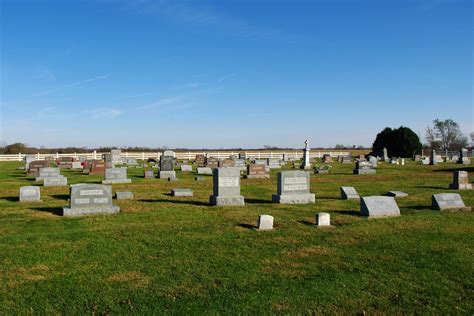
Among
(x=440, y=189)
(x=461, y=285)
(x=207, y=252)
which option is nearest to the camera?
(x=461, y=285)

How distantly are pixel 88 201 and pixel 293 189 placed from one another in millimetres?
7327

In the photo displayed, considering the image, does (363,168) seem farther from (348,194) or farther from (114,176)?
(114,176)

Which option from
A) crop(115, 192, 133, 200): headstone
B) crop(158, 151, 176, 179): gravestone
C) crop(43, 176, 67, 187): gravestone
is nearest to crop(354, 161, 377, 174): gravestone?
crop(158, 151, 176, 179): gravestone

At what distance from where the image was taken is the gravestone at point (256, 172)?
2817 centimetres

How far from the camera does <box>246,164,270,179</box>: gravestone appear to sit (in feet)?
92.4

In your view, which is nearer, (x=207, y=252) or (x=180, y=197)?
(x=207, y=252)

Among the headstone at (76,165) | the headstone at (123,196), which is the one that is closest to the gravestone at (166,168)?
the headstone at (123,196)

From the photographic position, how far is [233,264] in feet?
24.9

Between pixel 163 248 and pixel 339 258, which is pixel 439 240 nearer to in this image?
pixel 339 258

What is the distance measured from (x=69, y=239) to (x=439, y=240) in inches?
A: 330

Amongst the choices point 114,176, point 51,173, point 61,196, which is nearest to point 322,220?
point 61,196

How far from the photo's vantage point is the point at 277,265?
759 centimetres

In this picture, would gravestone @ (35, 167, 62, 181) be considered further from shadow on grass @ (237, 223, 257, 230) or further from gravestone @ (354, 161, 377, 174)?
gravestone @ (354, 161, 377, 174)

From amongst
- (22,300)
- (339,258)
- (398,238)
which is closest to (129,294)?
(22,300)
